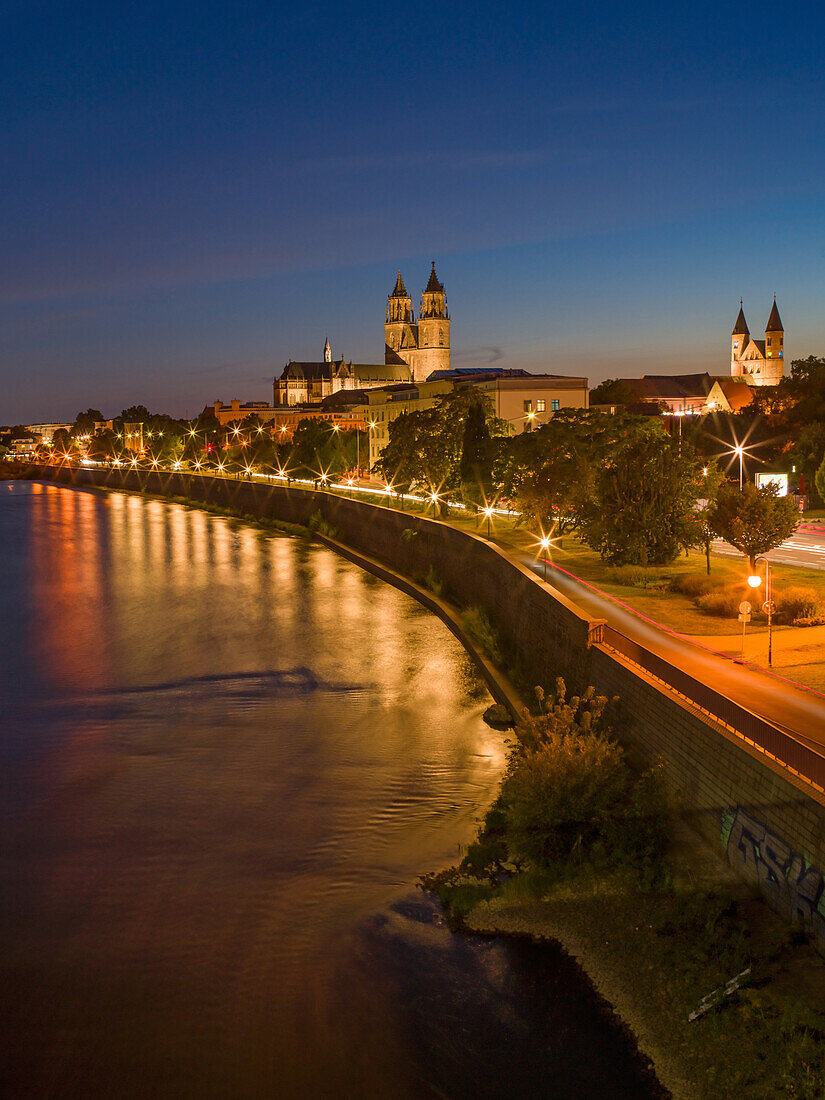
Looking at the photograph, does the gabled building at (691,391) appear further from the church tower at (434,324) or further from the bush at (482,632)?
the bush at (482,632)

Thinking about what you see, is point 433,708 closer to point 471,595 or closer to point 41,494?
point 471,595

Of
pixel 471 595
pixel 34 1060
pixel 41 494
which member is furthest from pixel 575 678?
pixel 41 494

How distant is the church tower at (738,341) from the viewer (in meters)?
139

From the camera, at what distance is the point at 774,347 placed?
13600 cm

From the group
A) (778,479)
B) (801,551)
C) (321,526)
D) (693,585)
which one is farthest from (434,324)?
(693,585)

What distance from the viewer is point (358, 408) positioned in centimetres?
13575

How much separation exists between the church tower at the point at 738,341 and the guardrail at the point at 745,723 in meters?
137

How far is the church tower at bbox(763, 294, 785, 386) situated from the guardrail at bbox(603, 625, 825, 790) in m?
135

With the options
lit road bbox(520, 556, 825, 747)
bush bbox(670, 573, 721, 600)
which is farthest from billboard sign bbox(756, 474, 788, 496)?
lit road bbox(520, 556, 825, 747)

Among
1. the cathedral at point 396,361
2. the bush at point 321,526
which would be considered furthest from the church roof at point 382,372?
the bush at point 321,526

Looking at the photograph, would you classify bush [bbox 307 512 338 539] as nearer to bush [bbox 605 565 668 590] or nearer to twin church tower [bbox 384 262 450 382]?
bush [bbox 605 565 668 590]

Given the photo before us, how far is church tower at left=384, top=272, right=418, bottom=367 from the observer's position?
162 metres

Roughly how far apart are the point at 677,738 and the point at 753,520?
10.5 metres

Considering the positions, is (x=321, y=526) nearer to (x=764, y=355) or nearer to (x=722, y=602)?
(x=722, y=602)
